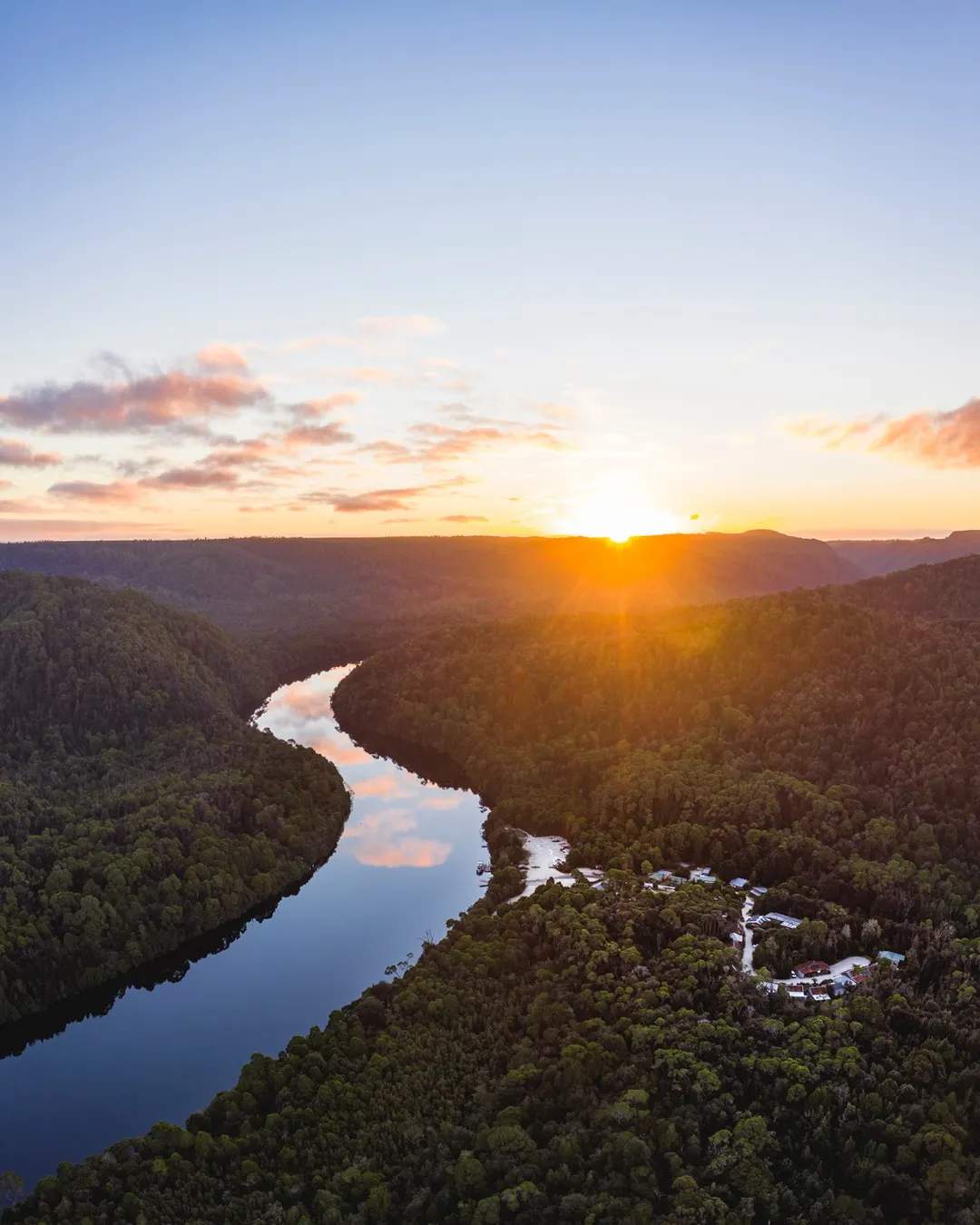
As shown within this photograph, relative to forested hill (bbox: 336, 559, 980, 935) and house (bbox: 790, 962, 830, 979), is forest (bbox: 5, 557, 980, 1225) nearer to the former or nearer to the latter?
forested hill (bbox: 336, 559, 980, 935)

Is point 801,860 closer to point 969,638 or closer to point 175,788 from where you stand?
point 969,638

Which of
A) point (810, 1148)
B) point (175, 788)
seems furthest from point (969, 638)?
point (175, 788)

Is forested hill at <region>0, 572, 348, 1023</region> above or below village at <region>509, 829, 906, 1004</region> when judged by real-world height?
above

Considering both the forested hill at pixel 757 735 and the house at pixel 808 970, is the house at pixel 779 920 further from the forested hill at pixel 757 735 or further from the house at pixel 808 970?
the house at pixel 808 970

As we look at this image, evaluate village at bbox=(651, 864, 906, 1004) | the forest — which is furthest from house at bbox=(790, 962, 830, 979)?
the forest

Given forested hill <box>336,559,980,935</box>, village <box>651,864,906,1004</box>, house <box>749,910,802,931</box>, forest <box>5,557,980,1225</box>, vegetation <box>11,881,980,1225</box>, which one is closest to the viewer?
vegetation <box>11,881,980,1225</box>

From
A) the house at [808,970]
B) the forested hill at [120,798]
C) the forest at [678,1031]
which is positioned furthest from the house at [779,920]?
the forested hill at [120,798]

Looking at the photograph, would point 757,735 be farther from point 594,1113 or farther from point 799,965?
point 594,1113
